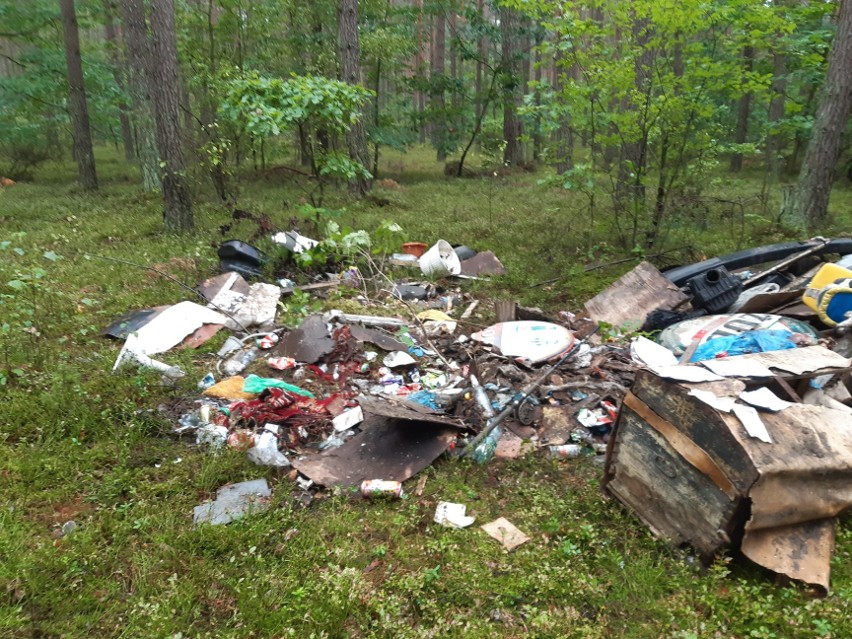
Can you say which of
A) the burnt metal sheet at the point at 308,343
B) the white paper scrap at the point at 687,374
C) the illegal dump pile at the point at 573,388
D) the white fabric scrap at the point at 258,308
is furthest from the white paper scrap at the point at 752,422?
the white fabric scrap at the point at 258,308

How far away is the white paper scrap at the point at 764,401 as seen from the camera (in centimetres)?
256

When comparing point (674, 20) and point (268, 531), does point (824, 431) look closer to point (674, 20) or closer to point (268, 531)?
point (268, 531)

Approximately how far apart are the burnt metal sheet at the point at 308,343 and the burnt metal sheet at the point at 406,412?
92 centimetres

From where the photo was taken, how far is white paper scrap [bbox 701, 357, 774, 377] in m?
2.87

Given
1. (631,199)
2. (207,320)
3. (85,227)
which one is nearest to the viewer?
(207,320)

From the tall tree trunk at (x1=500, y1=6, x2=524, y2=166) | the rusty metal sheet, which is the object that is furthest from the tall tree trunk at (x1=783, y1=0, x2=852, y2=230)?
the tall tree trunk at (x1=500, y1=6, x2=524, y2=166)

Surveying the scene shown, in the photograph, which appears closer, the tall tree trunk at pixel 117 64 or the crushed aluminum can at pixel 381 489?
the crushed aluminum can at pixel 381 489

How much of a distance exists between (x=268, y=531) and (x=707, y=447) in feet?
7.34

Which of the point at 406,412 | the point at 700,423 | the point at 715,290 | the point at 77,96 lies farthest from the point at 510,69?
the point at 700,423

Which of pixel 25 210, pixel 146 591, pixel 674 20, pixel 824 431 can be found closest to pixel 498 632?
pixel 146 591

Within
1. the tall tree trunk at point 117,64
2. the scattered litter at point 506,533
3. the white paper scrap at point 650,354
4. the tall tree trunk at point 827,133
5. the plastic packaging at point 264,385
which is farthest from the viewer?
the tall tree trunk at point 117,64

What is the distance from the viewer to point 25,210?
10258 millimetres

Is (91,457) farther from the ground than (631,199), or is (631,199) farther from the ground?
(631,199)

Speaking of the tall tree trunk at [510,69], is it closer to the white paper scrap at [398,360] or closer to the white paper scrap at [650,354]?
the white paper scrap at [650,354]
